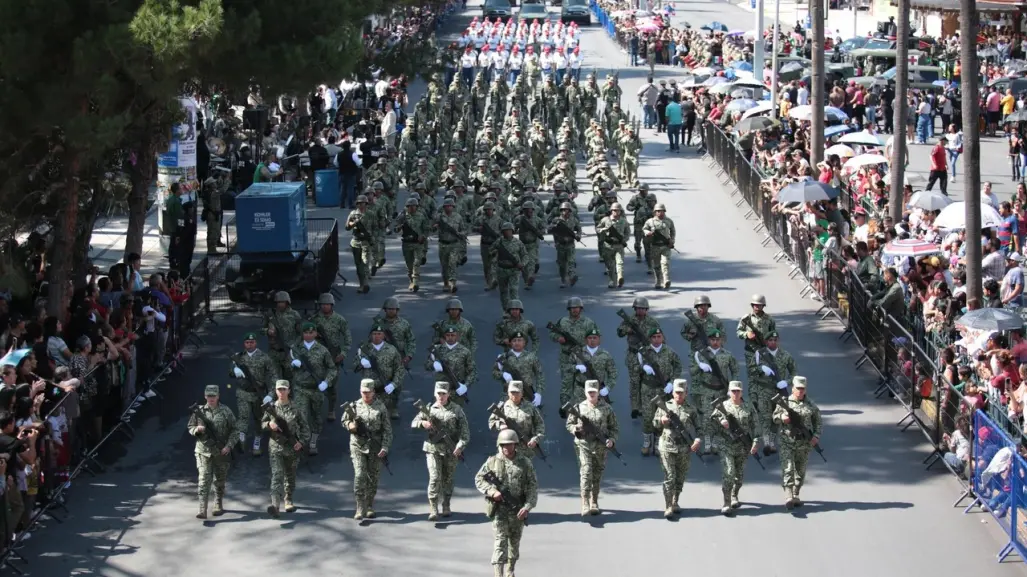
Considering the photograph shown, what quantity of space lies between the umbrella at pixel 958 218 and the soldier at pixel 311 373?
30.8 ft

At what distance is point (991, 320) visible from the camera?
17344 millimetres

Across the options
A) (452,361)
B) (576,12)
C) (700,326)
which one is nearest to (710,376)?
(700,326)

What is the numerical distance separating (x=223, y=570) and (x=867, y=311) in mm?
9517

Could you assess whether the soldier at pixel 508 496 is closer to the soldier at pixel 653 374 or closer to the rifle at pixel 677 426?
the rifle at pixel 677 426

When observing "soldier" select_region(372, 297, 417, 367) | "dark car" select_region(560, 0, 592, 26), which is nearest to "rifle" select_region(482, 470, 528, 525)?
"soldier" select_region(372, 297, 417, 367)

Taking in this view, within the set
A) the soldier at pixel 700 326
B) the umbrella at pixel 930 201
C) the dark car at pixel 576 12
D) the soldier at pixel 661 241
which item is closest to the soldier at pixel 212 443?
the soldier at pixel 700 326

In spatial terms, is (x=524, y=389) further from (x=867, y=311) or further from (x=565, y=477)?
(x=867, y=311)

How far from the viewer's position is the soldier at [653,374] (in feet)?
58.4

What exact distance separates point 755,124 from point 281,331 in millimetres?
17084

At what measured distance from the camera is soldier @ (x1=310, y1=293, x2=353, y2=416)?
19.2m

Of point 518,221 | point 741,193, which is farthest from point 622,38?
point 518,221

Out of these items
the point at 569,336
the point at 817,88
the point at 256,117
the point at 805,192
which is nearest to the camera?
the point at 569,336

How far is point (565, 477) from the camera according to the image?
56.1 feet

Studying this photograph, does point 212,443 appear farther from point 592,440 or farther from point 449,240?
point 449,240
